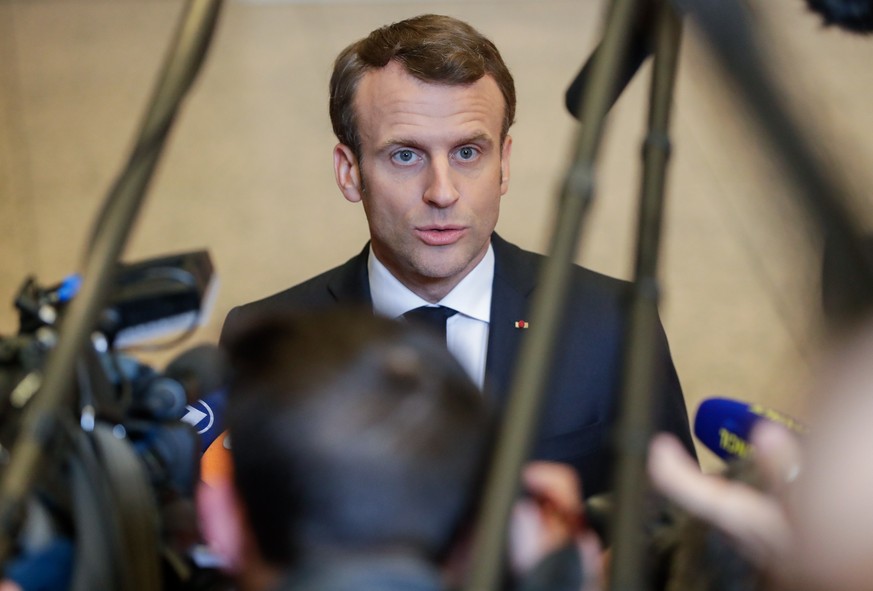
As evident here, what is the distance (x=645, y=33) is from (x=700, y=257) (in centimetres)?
272

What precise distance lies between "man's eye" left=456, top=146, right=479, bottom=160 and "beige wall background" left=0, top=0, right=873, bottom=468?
104cm

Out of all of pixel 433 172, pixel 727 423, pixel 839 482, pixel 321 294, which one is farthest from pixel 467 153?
pixel 839 482

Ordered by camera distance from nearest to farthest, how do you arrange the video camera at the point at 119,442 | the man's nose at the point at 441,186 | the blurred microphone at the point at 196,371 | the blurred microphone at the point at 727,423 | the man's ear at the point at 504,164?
the video camera at the point at 119,442, the blurred microphone at the point at 196,371, the blurred microphone at the point at 727,423, the man's nose at the point at 441,186, the man's ear at the point at 504,164

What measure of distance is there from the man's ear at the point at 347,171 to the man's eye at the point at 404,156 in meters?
0.11

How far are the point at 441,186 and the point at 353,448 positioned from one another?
33.9 inches

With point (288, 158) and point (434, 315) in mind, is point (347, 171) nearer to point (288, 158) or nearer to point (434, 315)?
point (434, 315)

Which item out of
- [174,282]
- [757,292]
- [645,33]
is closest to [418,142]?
[174,282]

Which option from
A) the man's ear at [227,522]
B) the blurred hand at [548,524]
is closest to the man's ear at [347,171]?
the blurred hand at [548,524]

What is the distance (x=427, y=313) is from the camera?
1.39m

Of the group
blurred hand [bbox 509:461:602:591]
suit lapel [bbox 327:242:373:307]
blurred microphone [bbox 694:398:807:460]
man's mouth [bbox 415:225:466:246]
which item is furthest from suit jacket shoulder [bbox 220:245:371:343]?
blurred hand [bbox 509:461:602:591]

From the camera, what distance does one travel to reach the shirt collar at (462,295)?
4.62ft

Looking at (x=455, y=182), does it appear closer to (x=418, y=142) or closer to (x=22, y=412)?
(x=418, y=142)

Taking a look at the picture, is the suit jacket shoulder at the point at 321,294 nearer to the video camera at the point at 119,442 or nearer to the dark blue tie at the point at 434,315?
the dark blue tie at the point at 434,315

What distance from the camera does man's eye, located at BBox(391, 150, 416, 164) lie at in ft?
4.51
